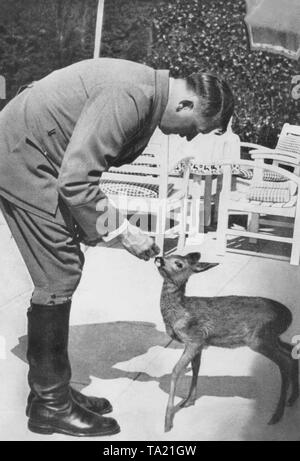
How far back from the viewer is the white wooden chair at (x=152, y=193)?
285cm

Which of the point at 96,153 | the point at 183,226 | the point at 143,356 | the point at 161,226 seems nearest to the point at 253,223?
the point at 183,226

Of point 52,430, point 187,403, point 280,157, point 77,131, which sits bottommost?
point 52,430

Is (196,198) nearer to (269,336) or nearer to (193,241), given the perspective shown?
(193,241)

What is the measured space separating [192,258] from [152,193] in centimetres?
28

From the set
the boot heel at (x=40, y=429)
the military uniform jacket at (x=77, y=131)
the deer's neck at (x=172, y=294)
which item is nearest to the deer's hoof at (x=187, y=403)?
the deer's neck at (x=172, y=294)

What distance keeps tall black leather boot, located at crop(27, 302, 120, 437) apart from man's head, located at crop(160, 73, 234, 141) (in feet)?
2.40

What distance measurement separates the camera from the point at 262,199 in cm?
315

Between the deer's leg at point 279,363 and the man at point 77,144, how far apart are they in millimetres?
515

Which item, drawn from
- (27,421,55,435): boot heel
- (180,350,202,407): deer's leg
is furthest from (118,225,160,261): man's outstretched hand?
(27,421,55,435): boot heel

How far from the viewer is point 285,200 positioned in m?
3.13

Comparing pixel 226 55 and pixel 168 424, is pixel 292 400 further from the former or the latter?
pixel 226 55

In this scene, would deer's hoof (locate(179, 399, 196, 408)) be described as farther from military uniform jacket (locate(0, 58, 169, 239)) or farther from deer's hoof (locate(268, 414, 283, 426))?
military uniform jacket (locate(0, 58, 169, 239))

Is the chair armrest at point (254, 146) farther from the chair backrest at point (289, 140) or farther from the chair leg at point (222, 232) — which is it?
the chair leg at point (222, 232)
